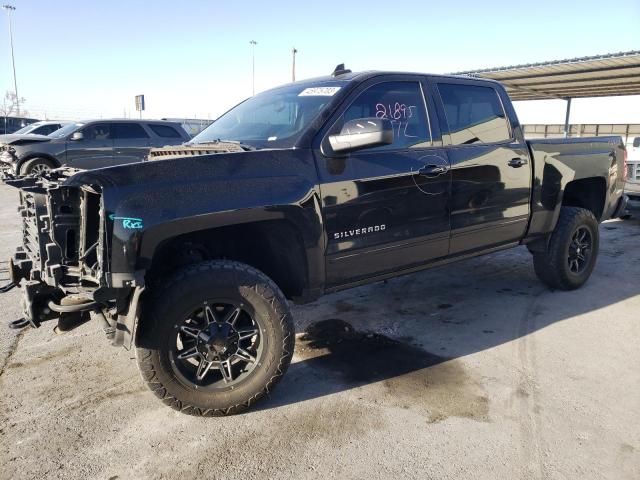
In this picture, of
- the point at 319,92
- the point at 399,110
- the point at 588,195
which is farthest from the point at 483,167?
the point at 588,195

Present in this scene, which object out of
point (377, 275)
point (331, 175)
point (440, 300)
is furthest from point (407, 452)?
point (440, 300)

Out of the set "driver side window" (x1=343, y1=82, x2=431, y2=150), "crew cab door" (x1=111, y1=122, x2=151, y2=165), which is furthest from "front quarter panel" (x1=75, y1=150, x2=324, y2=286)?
"crew cab door" (x1=111, y1=122, x2=151, y2=165)

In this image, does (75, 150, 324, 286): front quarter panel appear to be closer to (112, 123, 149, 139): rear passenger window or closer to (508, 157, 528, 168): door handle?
(508, 157, 528, 168): door handle

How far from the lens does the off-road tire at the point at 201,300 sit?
2.61m

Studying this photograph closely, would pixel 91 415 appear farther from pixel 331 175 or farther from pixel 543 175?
pixel 543 175

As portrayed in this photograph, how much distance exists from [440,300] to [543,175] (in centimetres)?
145

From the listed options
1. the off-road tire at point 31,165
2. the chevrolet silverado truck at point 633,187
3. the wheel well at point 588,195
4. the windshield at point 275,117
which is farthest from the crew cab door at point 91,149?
the chevrolet silverado truck at point 633,187

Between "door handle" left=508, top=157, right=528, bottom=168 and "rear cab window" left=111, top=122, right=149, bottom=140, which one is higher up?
"rear cab window" left=111, top=122, right=149, bottom=140

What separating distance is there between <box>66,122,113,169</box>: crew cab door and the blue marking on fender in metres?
10.9

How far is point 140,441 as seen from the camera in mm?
2619

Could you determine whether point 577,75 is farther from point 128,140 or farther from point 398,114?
point 398,114

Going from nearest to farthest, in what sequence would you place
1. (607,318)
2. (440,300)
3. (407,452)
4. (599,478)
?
(599,478), (407,452), (607,318), (440,300)

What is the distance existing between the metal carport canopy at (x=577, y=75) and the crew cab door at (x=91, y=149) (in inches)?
531

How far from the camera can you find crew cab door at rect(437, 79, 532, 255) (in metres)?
3.82
